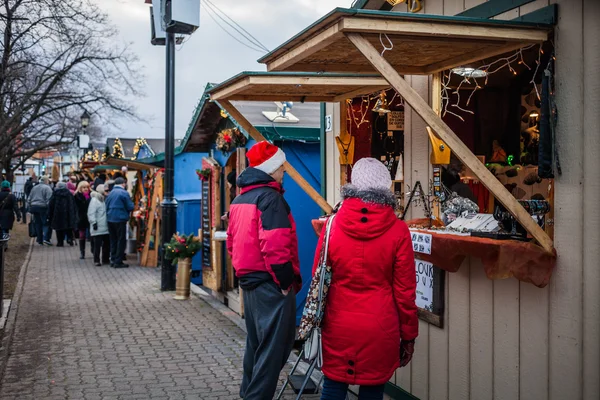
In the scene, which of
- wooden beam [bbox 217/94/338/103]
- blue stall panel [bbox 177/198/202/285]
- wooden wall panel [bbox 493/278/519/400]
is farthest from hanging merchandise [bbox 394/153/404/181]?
blue stall panel [bbox 177/198/202/285]

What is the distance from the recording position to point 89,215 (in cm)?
1473

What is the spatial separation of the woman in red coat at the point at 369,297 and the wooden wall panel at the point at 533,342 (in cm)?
78

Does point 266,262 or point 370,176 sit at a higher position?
point 370,176

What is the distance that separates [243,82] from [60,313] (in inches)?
214

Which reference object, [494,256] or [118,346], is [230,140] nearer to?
[118,346]

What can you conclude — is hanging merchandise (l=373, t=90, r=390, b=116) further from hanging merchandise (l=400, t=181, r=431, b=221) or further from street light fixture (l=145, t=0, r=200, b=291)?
street light fixture (l=145, t=0, r=200, b=291)

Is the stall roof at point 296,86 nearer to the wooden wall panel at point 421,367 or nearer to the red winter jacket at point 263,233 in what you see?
the red winter jacket at point 263,233

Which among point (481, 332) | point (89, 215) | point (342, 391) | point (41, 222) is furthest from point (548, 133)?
point (41, 222)

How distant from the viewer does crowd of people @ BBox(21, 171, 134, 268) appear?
14406mm

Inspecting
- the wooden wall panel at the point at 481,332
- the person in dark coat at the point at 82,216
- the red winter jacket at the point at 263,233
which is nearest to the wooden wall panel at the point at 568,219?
the wooden wall panel at the point at 481,332

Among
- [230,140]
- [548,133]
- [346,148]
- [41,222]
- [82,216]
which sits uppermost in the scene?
[230,140]

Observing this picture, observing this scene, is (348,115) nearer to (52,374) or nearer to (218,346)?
(218,346)

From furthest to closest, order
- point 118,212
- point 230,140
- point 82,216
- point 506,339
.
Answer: point 82,216 → point 118,212 → point 230,140 → point 506,339

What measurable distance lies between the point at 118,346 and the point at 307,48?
16.0ft
